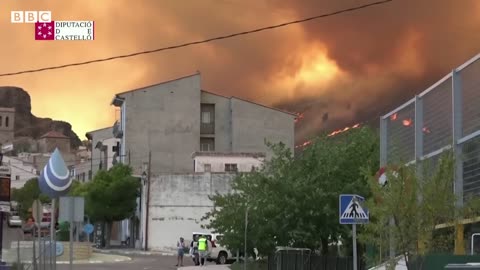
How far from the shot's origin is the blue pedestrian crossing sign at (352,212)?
579 inches

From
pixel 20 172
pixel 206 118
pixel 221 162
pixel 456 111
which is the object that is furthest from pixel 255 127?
pixel 20 172

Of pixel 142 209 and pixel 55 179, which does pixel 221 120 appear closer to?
pixel 142 209

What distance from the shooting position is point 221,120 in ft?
274

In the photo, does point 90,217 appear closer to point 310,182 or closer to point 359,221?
point 310,182

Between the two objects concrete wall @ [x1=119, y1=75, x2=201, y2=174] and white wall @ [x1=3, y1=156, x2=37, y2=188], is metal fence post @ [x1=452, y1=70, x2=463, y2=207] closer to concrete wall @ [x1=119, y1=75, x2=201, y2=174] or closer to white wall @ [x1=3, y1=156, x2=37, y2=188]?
concrete wall @ [x1=119, y1=75, x2=201, y2=174]

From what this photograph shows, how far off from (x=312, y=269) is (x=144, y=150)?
59959mm

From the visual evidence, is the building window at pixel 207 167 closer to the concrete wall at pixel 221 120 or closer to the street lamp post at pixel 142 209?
the street lamp post at pixel 142 209

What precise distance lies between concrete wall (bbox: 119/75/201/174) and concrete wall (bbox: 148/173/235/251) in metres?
13.8

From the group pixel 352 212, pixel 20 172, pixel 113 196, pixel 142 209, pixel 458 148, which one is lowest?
pixel 142 209

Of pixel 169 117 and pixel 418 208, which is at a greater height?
pixel 169 117

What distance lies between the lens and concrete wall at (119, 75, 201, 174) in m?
81.1

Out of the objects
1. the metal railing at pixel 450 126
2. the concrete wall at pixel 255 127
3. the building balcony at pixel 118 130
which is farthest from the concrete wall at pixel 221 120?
the metal railing at pixel 450 126

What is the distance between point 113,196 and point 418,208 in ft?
201

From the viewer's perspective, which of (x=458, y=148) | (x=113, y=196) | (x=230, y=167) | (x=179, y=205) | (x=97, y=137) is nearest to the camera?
(x=458, y=148)
